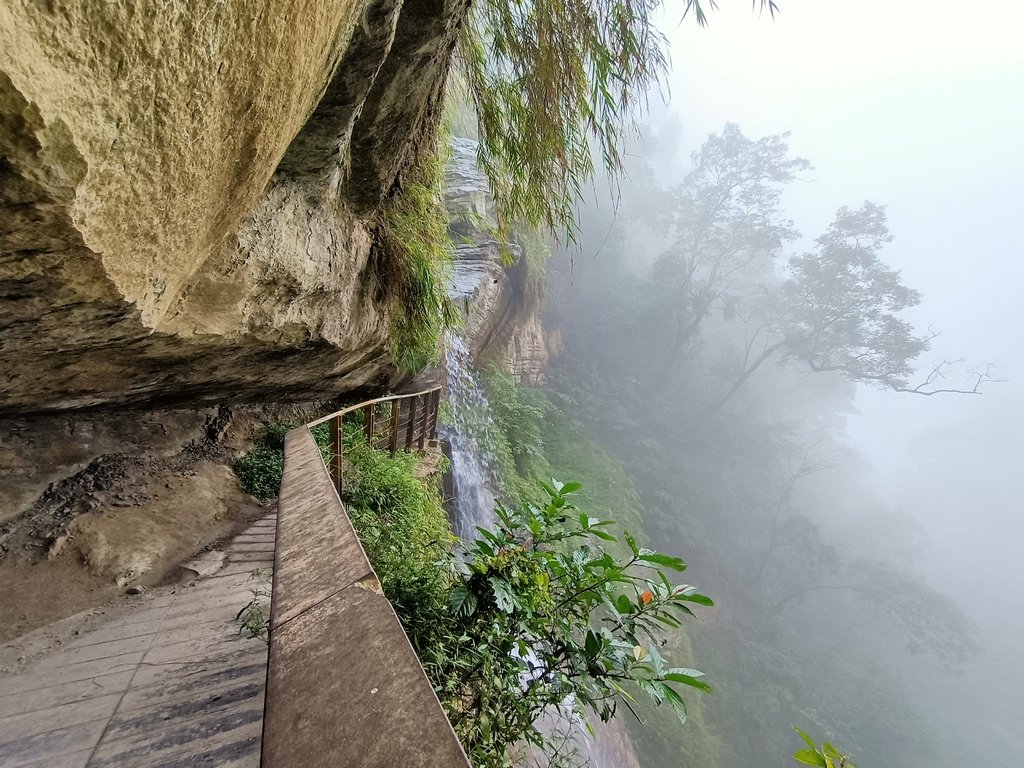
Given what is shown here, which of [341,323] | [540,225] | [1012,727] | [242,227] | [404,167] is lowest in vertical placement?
[1012,727]

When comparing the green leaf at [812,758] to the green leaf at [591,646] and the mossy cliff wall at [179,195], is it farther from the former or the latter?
the mossy cliff wall at [179,195]

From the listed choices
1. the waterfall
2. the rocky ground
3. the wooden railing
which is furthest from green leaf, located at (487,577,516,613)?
the waterfall

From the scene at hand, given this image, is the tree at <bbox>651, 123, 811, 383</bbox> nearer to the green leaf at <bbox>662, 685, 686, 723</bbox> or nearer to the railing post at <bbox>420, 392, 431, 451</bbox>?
the railing post at <bbox>420, 392, 431, 451</bbox>

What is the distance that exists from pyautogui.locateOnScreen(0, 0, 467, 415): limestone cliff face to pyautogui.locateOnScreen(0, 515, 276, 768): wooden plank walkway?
54.8 inches

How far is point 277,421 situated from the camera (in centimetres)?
546

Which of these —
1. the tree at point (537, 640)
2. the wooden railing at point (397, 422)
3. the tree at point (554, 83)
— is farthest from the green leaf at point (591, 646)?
the wooden railing at point (397, 422)

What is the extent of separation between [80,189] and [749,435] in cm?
3289

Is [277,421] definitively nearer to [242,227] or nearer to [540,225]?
[242,227]

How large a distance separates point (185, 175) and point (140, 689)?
6.69 ft

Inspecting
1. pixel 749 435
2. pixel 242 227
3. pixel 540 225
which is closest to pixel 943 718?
pixel 749 435

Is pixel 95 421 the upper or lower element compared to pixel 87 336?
lower

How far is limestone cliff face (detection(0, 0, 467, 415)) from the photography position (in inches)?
42.6

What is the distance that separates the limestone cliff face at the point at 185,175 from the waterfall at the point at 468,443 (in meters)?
5.69

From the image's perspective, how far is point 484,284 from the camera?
12.3 metres
